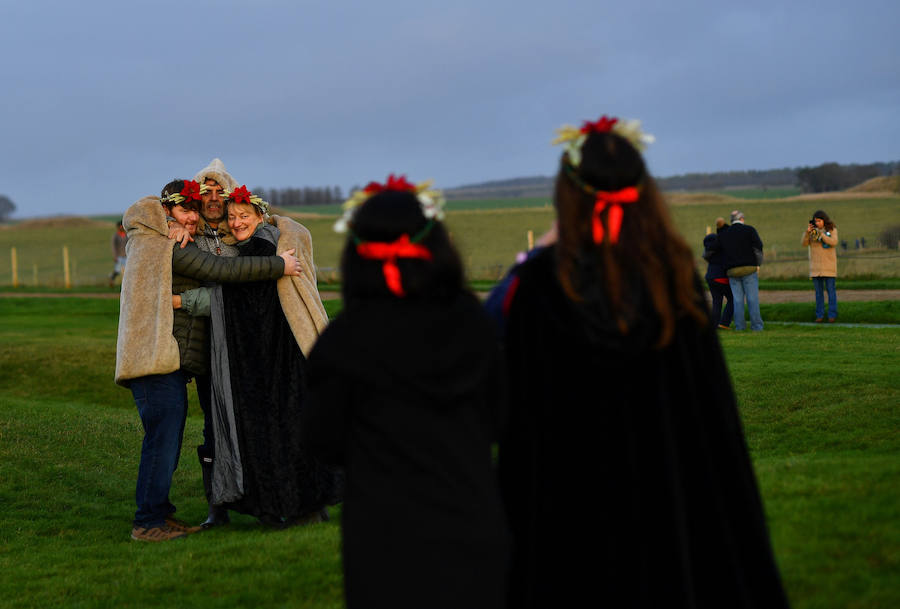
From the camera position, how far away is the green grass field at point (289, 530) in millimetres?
5152

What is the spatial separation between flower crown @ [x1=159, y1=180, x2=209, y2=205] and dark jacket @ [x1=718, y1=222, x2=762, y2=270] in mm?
11829

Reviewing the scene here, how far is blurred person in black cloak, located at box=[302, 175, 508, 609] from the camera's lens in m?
3.15

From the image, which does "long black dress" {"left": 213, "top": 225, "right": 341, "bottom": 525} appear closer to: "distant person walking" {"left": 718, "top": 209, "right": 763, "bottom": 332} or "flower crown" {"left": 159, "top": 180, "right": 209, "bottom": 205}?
"flower crown" {"left": 159, "top": 180, "right": 209, "bottom": 205}

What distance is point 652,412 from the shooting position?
3.50 meters

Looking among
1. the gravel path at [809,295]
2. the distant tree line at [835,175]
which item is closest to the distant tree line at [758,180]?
the distant tree line at [835,175]

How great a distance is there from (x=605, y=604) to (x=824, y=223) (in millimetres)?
16598

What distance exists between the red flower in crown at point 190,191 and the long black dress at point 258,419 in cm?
48

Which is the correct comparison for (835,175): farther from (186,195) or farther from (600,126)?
(600,126)

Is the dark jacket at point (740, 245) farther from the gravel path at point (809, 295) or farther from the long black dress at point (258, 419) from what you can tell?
A: the long black dress at point (258, 419)

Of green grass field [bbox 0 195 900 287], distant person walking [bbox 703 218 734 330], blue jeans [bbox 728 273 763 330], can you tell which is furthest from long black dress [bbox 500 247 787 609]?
green grass field [bbox 0 195 900 287]

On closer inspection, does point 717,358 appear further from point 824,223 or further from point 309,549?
point 824,223

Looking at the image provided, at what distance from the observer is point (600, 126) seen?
11.8ft

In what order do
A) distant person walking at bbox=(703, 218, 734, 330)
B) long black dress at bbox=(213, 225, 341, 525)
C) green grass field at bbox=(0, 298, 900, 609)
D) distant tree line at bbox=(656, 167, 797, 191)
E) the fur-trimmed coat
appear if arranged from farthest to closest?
distant tree line at bbox=(656, 167, 797, 191)
distant person walking at bbox=(703, 218, 734, 330)
long black dress at bbox=(213, 225, 341, 525)
the fur-trimmed coat
green grass field at bbox=(0, 298, 900, 609)

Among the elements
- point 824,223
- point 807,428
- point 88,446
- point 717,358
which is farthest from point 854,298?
point 717,358
